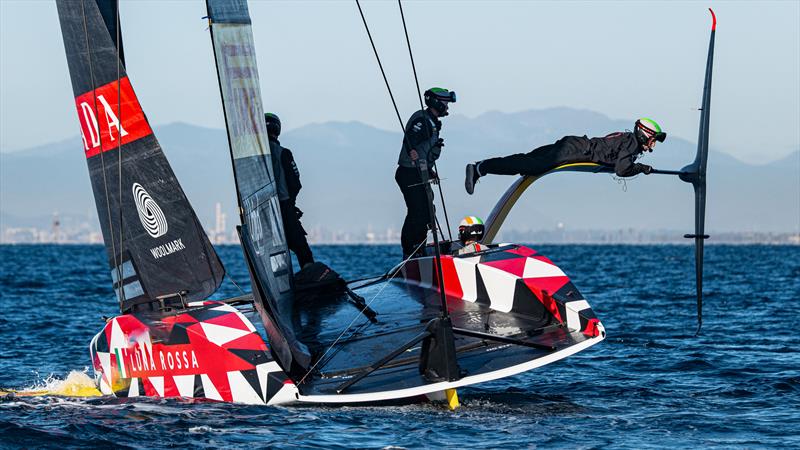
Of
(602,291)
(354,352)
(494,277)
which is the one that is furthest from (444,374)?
(602,291)

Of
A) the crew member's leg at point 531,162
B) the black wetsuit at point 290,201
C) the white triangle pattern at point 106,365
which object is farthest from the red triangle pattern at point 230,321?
the black wetsuit at point 290,201

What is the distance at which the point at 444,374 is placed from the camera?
290 inches

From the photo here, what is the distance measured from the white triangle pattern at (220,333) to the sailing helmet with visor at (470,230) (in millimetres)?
2444

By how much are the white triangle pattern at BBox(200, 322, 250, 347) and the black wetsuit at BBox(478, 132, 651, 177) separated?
2.82 metres

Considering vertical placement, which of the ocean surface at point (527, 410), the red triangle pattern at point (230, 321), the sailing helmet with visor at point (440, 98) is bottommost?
the ocean surface at point (527, 410)

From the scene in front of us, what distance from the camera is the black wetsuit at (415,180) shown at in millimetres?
10273

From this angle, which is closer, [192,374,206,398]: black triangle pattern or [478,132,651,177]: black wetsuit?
[192,374,206,398]: black triangle pattern

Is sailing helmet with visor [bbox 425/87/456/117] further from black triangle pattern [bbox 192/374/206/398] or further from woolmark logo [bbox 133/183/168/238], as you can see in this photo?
black triangle pattern [bbox 192/374/206/398]

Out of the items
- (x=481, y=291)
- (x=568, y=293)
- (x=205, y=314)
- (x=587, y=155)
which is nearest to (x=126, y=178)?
(x=205, y=314)

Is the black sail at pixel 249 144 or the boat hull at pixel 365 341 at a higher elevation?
the black sail at pixel 249 144

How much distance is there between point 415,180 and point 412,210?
293mm

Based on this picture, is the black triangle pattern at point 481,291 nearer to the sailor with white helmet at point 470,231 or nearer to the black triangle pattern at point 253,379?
the sailor with white helmet at point 470,231

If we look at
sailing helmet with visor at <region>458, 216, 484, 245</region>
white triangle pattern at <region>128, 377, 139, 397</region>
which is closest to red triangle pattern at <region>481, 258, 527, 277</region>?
sailing helmet with visor at <region>458, 216, 484, 245</region>

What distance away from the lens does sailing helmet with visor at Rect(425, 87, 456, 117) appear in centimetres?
1054
